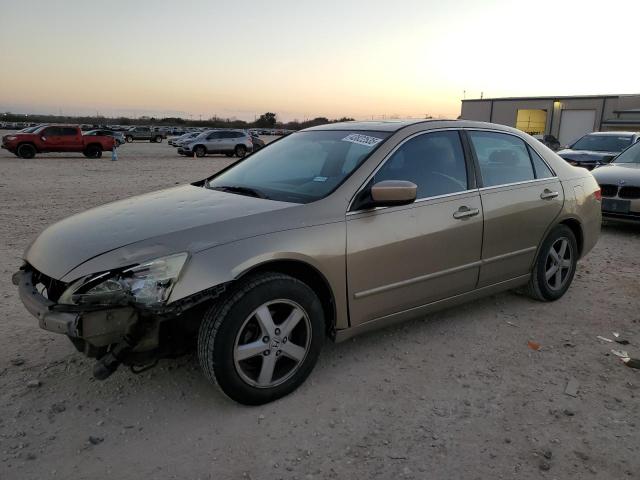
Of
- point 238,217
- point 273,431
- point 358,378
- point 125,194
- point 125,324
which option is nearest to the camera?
point 125,324

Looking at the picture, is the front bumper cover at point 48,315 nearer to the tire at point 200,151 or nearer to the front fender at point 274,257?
the front fender at point 274,257

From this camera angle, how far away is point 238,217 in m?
2.96

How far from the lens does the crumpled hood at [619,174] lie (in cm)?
784

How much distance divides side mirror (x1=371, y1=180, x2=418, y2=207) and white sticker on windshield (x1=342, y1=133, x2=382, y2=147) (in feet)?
1.63

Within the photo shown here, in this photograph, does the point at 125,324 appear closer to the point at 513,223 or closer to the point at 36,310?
the point at 36,310

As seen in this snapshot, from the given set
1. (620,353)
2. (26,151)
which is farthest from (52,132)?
(620,353)

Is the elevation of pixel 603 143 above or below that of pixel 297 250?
below

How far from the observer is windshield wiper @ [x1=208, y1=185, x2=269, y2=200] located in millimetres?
3482

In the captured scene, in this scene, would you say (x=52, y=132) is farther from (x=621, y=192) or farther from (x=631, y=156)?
(x=621, y=192)

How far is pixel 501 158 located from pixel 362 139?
1364 mm

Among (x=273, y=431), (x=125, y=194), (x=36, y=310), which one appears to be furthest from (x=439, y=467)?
(x=125, y=194)

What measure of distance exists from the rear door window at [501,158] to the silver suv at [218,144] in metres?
25.8

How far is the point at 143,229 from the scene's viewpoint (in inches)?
116

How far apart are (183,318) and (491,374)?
2039 millimetres
